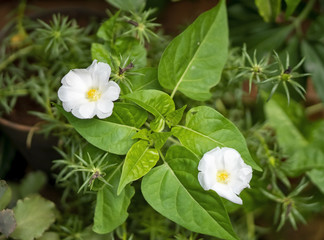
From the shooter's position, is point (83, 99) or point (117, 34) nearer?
point (83, 99)

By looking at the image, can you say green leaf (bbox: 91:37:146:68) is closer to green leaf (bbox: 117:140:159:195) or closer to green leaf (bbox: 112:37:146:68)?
green leaf (bbox: 112:37:146:68)

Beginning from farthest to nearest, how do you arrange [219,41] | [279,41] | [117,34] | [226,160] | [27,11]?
[27,11], [279,41], [117,34], [219,41], [226,160]

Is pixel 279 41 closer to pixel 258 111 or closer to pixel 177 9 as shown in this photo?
pixel 258 111

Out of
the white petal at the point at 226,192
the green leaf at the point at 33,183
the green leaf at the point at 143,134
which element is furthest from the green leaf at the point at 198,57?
the green leaf at the point at 33,183

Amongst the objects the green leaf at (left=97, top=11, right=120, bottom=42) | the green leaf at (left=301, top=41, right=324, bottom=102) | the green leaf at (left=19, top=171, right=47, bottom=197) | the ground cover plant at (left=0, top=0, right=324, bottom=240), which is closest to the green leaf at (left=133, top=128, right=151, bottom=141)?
the ground cover plant at (left=0, top=0, right=324, bottom=240)

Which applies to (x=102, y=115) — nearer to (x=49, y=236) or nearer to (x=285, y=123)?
(x=49, y=236)

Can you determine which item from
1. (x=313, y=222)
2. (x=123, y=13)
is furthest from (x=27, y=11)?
(x=313, y=222)

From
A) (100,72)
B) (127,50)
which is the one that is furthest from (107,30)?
(100,72)

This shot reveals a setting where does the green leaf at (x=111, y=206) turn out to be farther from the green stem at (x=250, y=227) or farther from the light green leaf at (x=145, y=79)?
the green stem at (x=250, y=227)
